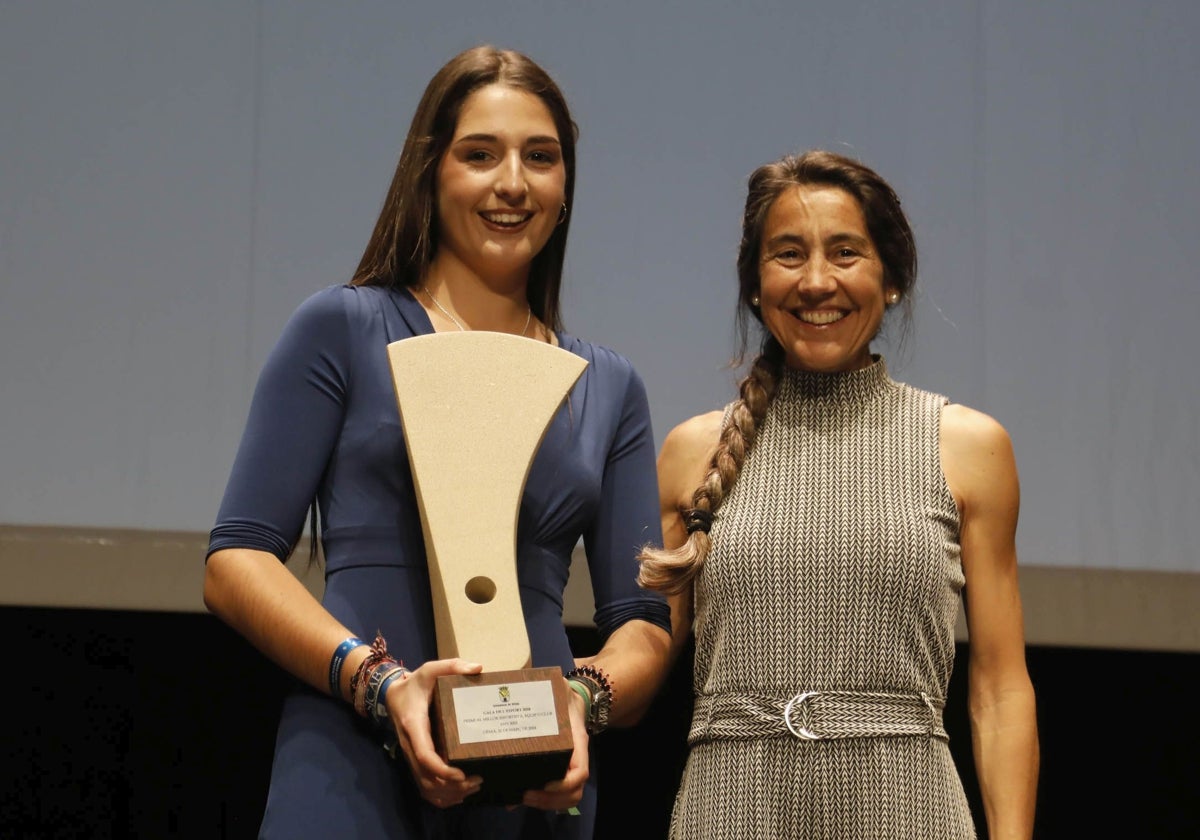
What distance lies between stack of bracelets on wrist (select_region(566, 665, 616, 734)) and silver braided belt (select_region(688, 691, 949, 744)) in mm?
324

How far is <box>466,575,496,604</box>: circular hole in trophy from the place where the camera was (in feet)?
4.19

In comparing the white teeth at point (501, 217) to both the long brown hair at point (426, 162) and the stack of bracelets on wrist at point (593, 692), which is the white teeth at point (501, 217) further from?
the stack of bracelets on wrist at point (593, 692)

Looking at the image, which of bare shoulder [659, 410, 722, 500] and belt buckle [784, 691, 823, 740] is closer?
belt buckle [784, 691, 823, 740]

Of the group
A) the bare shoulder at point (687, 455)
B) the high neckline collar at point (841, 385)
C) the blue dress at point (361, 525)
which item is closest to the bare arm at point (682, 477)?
the bare shoulder at point (687, 455)

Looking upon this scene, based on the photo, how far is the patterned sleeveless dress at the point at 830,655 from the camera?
1584 mm

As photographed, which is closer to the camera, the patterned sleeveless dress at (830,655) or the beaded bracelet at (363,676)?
the beaded bracelet at (363,676)

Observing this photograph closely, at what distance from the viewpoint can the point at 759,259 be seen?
70.3 inches

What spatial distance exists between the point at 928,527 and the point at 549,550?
0.47m

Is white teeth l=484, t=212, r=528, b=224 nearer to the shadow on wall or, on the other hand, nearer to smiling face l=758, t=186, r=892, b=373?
smiling face l=758, t=186, r=892, b=373

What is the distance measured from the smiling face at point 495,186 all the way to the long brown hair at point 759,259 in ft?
1.27

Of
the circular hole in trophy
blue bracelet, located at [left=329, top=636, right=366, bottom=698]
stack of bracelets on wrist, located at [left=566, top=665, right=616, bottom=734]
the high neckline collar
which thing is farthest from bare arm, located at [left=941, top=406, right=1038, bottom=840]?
blue bracelet, located at [left=329, top=636, right=366, bottom=698]

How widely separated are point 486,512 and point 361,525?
0.12m

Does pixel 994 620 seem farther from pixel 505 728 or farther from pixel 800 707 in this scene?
pixel 505 728

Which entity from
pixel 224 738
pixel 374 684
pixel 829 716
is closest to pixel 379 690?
pixel 374 684
